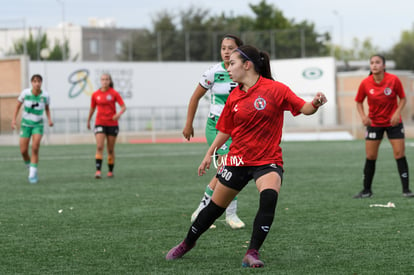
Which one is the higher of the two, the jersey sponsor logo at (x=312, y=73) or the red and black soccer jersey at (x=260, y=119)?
the jersey sponsor logo at (x=312, y=73)

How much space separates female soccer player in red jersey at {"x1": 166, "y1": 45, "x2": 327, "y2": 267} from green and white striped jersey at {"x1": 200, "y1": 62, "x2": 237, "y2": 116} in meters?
1.91

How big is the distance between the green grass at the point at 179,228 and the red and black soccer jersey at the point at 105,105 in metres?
1.23

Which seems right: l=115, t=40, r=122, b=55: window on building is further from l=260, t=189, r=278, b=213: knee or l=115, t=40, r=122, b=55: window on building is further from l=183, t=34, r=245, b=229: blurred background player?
l=260, t=189, r=278, b=213: knee

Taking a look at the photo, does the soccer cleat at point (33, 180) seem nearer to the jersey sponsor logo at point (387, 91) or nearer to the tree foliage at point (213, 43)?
the jersey sponsor logo at point (387, 91)

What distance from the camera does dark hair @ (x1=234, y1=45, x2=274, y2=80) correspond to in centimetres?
609

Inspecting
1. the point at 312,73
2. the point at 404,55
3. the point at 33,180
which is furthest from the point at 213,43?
the point at 33,180

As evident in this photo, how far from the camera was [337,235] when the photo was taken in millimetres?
7730

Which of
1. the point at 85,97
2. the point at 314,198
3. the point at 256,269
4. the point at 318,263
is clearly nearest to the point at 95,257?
the point at 256,269

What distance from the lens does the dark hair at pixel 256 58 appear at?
6090 mm

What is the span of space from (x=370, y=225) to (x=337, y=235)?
83 centimetres

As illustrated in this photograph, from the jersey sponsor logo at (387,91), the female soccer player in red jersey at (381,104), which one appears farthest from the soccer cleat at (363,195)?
the jersey sponsor logo at (387,91)

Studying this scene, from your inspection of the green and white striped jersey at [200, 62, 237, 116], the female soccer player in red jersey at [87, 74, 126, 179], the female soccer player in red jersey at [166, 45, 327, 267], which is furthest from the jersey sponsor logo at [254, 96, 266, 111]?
the female soccer player in red jersey at [87, 74, 126, 179]

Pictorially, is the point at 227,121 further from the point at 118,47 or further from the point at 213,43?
the point at 118,47

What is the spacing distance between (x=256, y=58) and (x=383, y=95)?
5.27m
